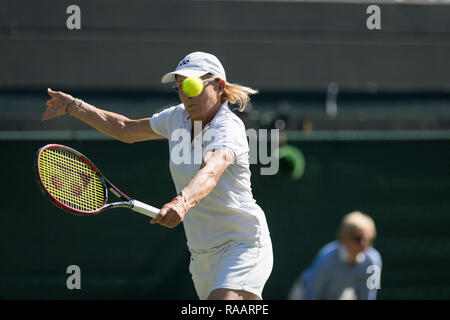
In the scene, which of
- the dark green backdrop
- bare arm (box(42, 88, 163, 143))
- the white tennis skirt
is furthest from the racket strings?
the dark green backdrop

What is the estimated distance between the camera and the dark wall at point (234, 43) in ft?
23.6

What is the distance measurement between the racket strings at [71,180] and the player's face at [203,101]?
2.02 ft

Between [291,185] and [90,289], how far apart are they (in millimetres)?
1747

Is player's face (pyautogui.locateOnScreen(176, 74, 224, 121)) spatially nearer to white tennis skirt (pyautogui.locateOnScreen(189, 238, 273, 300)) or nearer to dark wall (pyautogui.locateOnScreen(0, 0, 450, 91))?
white tennis skirt (pyautogui.locateOnScreen(189, 238, 273, 300))

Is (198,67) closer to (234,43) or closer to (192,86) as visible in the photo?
(192,86)

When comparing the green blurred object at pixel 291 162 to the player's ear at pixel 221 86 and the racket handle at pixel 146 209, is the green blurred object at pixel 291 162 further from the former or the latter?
the racket handle at pixel 146 209

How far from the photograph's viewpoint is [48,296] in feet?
18.1

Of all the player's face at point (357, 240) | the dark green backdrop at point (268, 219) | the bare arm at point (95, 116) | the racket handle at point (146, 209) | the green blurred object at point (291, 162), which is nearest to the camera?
the racket handle at point (146, 209)

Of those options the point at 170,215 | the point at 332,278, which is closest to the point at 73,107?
the point at 170,215

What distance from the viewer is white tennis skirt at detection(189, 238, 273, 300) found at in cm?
330

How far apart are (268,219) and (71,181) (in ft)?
8.19

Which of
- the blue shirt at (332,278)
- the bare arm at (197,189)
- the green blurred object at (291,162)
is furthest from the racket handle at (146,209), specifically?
the green blurred object at (291,162)

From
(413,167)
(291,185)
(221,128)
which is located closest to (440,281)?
(413,167)

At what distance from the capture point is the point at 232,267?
3311 mm
